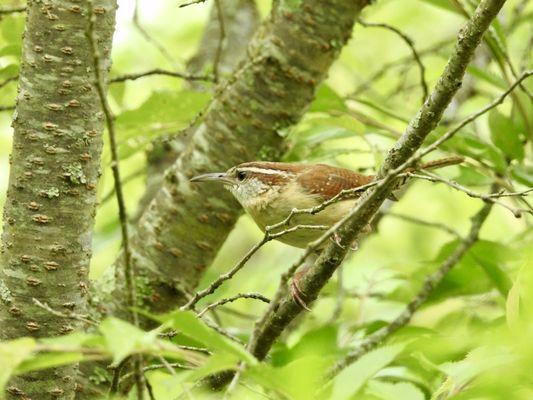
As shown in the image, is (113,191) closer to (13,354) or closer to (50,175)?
(50,175)

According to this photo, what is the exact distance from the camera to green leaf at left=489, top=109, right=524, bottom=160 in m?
3.71

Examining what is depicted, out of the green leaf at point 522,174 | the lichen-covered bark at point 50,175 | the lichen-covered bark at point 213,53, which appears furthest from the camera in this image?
the lichen-covered bark at point 213,53

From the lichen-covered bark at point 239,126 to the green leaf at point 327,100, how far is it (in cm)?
4

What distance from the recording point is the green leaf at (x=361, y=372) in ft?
5.16

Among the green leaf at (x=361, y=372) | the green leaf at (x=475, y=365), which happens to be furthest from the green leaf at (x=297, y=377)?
the green leaf at (x=475, y=365)

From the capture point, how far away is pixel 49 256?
2637 millimetres

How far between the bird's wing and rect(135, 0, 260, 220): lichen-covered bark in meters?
1.68

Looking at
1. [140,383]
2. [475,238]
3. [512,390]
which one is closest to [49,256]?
[140,383]

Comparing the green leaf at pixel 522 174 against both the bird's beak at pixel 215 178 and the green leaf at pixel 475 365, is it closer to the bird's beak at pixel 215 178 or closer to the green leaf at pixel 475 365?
the bird's beak at pixel 215 178

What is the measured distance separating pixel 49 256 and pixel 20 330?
0.27 meters

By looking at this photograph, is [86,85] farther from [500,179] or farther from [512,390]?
[500,179]

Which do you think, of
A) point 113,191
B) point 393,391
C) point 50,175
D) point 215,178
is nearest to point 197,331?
point 393,391

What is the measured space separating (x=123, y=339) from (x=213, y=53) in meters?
5.45

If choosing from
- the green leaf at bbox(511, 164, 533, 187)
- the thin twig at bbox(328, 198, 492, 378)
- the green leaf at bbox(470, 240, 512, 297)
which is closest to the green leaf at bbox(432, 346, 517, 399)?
the green leaf at bbox(470, 240, 512, 297)
